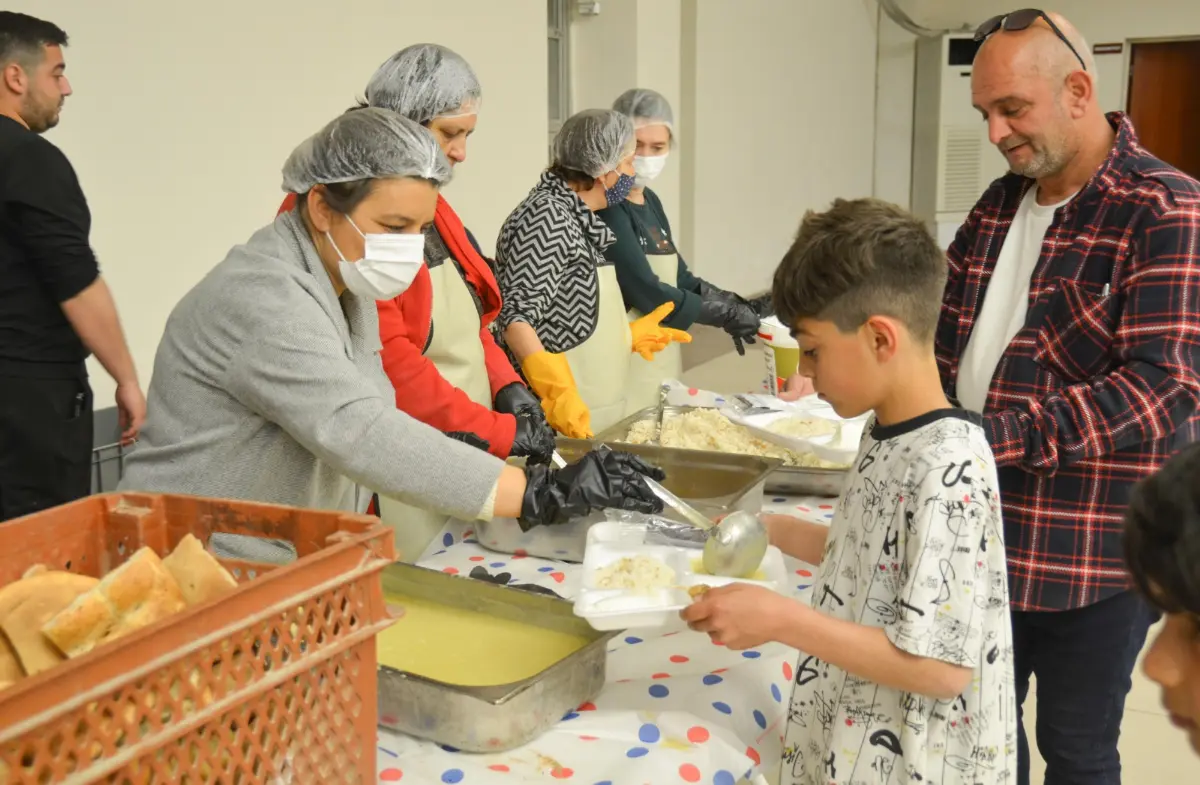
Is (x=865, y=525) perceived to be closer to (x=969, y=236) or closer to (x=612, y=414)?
(x=969, y=236)

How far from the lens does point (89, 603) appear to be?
820 mm

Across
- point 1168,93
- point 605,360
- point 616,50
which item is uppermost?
point 1168,93

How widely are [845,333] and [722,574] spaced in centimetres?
37

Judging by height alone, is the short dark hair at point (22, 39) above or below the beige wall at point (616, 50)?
below

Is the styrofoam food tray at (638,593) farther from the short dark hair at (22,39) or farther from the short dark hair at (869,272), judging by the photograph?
the short dark hair at (22,39)

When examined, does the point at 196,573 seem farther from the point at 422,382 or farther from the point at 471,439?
the point at 422,382

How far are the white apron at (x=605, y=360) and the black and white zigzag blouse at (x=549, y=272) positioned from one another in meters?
0.03

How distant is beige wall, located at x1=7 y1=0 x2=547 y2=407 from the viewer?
2.64 metres

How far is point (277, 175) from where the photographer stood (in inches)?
127

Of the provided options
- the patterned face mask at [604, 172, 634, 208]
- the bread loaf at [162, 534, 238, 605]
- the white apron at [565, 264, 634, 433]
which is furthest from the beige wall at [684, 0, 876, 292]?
the bread loaf at [162, 534, 238, 605]

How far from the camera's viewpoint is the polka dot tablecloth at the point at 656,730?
109 centimetres

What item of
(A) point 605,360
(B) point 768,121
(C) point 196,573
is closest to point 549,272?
(A) point 605,360

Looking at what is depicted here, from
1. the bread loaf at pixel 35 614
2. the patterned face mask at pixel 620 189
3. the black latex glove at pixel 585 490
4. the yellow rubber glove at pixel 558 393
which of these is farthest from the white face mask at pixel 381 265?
the patterned face mask at pixel 620 189

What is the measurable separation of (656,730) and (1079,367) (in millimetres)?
822
